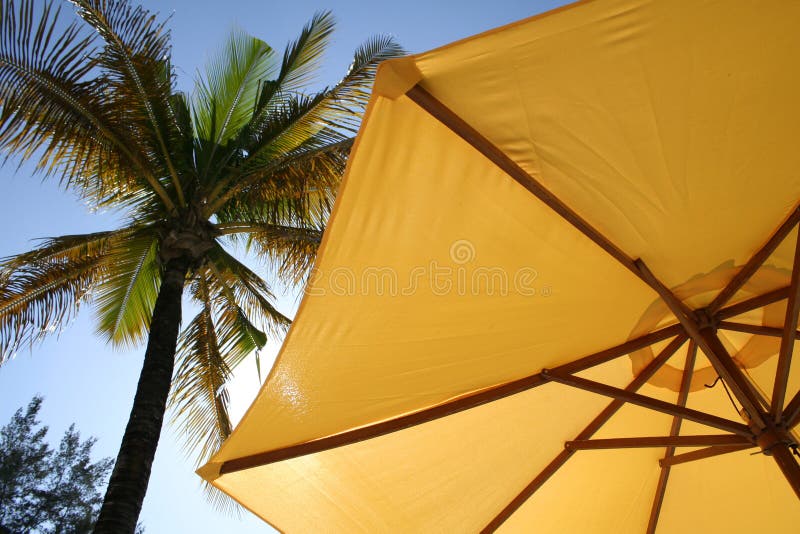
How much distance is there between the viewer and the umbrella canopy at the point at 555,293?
6.79 ft

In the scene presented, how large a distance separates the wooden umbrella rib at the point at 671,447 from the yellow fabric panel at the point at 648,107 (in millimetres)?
1048

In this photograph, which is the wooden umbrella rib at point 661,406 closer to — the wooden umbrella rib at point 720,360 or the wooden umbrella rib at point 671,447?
the wooden umbrella rib at point 720,360

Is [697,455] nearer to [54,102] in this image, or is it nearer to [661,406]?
[661,406]

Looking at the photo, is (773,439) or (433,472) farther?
(433,472)

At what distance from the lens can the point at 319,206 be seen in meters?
7.68

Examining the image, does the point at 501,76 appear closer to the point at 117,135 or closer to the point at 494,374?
the point at 494,374

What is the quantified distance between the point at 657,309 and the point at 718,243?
535 millimetres

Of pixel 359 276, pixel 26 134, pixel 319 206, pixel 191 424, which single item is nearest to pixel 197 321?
pixel 191 424

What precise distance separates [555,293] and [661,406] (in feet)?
2.59

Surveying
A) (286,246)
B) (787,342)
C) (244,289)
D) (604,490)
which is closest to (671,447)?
(604,490)

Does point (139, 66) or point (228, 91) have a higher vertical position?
point (228, 91)

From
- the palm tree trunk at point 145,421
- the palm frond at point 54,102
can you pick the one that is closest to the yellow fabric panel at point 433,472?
the palm tree trunk at point 145,421

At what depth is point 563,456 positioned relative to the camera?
3.52 meters

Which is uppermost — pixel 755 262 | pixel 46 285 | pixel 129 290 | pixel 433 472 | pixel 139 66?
pixel 139 66
